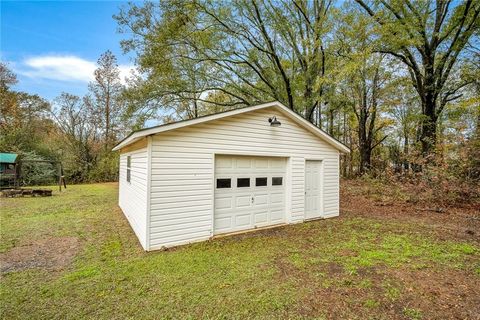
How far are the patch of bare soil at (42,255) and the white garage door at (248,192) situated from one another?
11.2 feet

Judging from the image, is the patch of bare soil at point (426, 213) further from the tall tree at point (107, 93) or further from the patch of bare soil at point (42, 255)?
the tall tree at point (107, 93)

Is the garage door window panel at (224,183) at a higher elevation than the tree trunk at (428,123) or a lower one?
lower

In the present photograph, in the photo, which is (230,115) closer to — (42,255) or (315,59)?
(42,255)

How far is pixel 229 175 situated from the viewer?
6.62 m

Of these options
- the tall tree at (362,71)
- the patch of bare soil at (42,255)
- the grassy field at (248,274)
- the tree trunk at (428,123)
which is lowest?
the patch of bare soil at (42,255)

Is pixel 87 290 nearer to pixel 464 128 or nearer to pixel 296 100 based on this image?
pixel 296 100

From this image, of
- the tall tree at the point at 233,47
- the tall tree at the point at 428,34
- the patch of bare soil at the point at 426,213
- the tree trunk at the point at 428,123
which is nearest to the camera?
the patch of bare soil at the point at 426,213

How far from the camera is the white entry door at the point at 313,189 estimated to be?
8.31 m

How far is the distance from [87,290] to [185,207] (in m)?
2.51

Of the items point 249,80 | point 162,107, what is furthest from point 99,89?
point 249,80

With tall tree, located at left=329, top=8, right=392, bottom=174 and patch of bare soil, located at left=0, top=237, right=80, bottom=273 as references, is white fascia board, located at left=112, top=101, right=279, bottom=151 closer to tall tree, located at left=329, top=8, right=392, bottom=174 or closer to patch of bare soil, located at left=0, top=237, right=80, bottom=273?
patch of bare soil, located at left=0, top=237, right=80, bottom=273

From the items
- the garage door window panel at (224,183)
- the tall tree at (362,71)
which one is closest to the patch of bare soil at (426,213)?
the garage door window panel at (224,183)

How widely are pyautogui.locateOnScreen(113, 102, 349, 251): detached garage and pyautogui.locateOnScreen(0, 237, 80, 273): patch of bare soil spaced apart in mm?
1499

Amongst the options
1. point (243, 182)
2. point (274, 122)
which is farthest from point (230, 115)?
point (243, 182)
